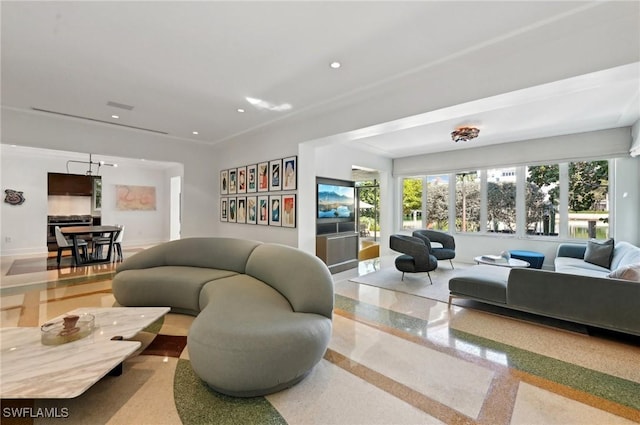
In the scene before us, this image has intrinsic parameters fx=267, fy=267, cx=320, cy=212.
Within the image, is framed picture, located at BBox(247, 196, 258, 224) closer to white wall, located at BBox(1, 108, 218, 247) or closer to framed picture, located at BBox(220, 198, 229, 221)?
framed picture, located at BBox(220, 198, 229, 221)

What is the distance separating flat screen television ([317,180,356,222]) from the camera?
5867 mm

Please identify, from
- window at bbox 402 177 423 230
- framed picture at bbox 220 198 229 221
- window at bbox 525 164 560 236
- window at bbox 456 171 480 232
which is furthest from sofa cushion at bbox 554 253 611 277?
framed picture at bbox 220 198 229 221

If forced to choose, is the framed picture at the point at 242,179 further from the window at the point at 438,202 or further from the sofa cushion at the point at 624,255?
the sofa cushion at the point at 624,255

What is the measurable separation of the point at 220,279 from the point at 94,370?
163cm

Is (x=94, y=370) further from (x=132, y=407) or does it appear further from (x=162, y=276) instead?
(x=162, y=276)

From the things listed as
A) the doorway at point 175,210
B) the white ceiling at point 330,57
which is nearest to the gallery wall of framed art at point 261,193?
the white ceiling at point 330,57

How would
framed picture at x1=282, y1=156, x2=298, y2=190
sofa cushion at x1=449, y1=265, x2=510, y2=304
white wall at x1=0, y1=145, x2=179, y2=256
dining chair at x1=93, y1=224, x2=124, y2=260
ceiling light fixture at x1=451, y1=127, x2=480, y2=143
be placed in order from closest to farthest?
1. sofa cushion at x1=449, y1=265, x2=510, y2=304
2. ceiling light fixture at x1=451, y1=127, x2=480, y2=143
3. framed picture at x1=282, y1=156, x2=298, y2=190
4. dining chair at x1=93, y1=224, x2=124, y2=260
5. white wall at x1=0, y1=145, x2=179, y2=256

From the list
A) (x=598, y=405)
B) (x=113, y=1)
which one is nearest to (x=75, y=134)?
(x=113, y=1)

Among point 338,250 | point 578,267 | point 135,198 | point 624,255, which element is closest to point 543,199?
point 578,267

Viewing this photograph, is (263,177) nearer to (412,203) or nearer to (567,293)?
(412,203)

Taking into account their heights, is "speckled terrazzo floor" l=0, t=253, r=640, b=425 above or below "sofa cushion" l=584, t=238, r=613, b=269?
below

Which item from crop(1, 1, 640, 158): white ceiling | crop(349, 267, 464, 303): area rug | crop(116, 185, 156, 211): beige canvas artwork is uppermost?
crop(1, 1, 640, 158): white ceiling

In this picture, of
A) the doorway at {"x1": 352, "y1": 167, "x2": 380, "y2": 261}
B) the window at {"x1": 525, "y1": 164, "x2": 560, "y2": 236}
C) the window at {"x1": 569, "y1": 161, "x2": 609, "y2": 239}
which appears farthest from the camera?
the doorway at {"x1": 352, "y1": 167, "x2": 380, "y2": 261}

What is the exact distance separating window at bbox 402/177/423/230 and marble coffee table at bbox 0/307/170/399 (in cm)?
734
